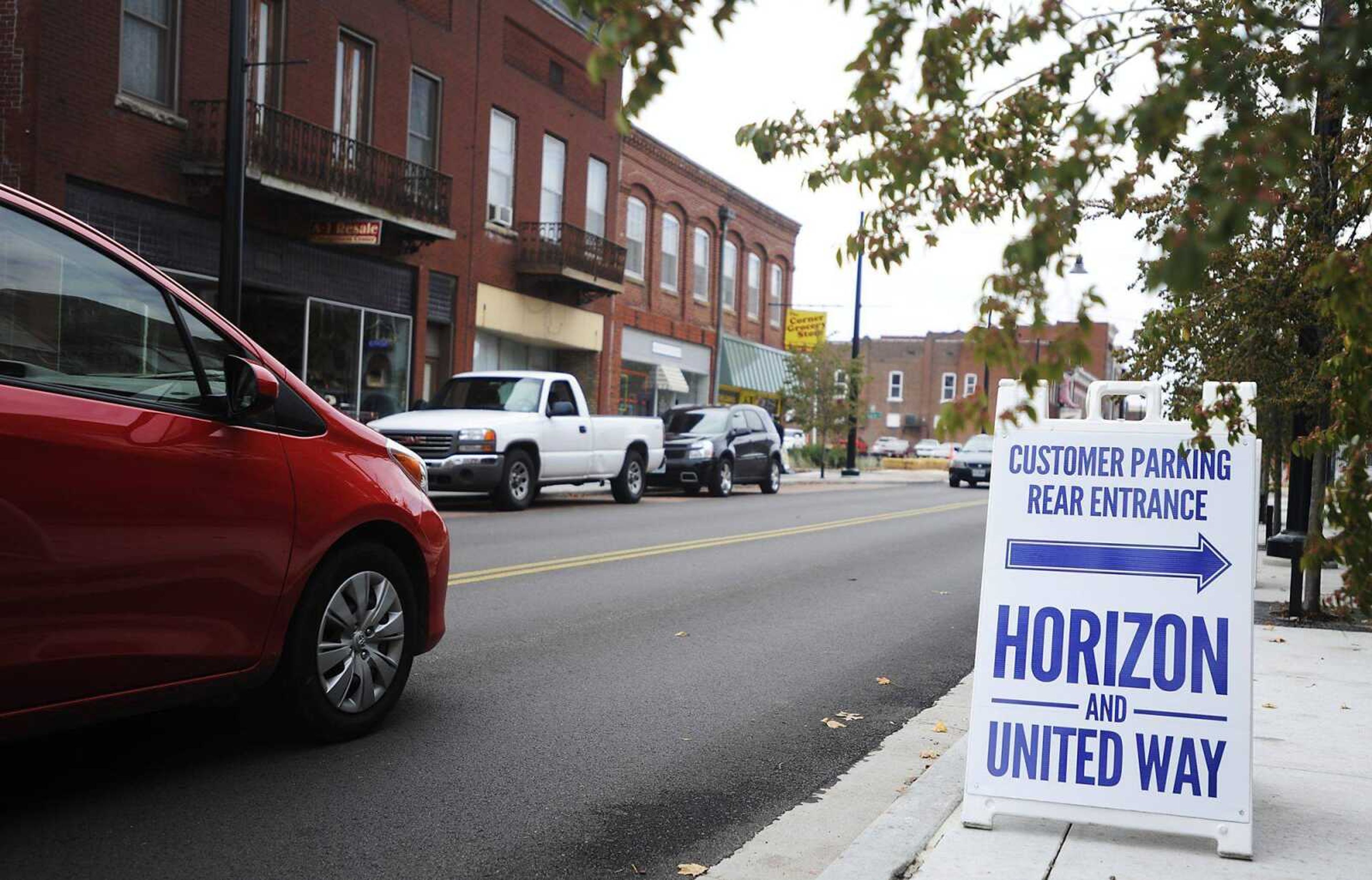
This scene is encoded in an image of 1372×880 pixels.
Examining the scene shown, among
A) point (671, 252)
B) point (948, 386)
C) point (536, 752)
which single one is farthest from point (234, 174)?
point (948, 386)

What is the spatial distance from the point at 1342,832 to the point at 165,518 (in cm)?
418

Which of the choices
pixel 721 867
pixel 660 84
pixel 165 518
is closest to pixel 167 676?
pixel 165 518

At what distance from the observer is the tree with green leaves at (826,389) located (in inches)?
1508

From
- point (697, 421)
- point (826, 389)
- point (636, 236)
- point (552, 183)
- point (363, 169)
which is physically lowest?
A: point (697, 421)

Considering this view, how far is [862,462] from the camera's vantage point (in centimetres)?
4944

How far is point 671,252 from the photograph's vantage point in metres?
37.5

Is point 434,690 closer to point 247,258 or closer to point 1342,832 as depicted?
point 1342,832

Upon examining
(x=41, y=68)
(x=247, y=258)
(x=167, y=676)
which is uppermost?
(x=41, y=68)

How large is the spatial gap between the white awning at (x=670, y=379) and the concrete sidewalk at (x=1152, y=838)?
31047mm

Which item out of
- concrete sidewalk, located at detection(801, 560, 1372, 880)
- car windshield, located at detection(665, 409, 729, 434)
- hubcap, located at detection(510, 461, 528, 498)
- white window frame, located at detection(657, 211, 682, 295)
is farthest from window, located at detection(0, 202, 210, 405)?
white window frame, located at detection(657, 211, 682, 295)

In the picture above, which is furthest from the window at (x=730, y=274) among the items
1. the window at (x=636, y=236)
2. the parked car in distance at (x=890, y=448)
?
the parked car in distance at (x=890, y=448)

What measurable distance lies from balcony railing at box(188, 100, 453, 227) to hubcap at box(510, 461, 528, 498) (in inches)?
233

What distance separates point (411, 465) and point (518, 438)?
1205 cm

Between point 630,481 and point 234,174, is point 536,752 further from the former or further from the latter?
point 630,481
